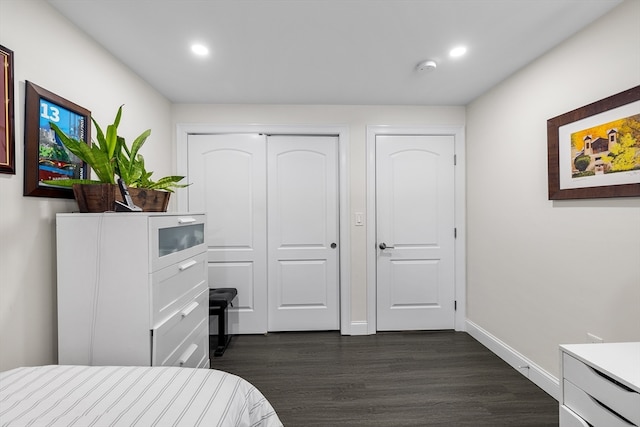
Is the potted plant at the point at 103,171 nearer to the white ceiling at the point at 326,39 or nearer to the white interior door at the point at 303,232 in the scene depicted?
the white ceiling at the point at 326,39

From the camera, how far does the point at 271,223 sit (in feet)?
9.78

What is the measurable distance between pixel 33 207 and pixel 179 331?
976 millimetres

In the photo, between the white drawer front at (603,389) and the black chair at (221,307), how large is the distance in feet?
7.62

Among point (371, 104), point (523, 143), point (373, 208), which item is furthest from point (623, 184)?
point (371, 104)

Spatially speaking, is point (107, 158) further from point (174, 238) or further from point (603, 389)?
point (603, 389)

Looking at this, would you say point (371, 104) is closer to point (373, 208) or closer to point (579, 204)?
point (373, 208)

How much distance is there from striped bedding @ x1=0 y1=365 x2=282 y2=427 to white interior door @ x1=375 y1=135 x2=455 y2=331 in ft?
6.87

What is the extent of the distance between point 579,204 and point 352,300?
199 cm

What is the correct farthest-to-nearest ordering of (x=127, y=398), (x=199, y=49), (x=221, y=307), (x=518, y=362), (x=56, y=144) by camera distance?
(x=221, y=307) → (x=518, y=362) → (x=199, y=49) → (x=56, y=144) → (x=127, y=398)

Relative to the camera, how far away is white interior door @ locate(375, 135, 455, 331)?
301 cm

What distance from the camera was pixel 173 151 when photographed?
288cm

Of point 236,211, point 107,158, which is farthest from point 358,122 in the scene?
point 107,158

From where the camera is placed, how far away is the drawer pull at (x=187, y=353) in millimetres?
1722

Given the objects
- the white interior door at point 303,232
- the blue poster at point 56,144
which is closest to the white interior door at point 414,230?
the white interior door at point 303,232
